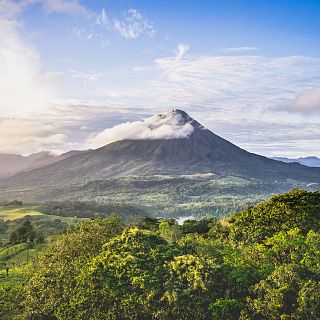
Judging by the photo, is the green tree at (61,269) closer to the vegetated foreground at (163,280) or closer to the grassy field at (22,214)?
the vegetated foreground at (163,280)

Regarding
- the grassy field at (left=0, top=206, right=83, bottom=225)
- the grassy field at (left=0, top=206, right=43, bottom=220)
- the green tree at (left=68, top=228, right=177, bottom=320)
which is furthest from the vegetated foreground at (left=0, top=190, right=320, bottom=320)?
the grassy field at (left=0, top=206, right=43, bottom=220)

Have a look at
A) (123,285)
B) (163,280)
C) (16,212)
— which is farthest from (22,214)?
(163,280)

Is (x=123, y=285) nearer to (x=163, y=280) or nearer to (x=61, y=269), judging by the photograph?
(x=163, y=280)

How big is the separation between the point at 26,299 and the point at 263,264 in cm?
1294

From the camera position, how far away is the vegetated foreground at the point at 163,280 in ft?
71.6

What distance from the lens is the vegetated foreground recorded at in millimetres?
21812

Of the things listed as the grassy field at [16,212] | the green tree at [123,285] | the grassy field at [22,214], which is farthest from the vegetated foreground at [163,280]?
the grassy field at [16,212]

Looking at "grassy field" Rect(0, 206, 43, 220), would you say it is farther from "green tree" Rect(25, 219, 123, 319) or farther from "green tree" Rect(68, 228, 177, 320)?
"green tree" Rect(68, 228, 177, 320)

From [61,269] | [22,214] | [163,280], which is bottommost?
[22,214]

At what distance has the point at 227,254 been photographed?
26000mm

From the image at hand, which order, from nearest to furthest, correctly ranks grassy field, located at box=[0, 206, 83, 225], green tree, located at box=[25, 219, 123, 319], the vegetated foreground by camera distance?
1. the vegetated foreground
2. green tree, located at box=[25, 219, 123, 319]
3. grassy field, located at box=[0, 206, 83, 225]

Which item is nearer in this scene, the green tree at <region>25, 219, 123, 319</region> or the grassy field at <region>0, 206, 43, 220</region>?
the green tree at <region>25, 219, 123, 319</region>

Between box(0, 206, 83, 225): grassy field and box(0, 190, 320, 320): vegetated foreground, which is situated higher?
box(0, 190, 320, 320): vegetated foreground

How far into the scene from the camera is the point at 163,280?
74.7 feet
